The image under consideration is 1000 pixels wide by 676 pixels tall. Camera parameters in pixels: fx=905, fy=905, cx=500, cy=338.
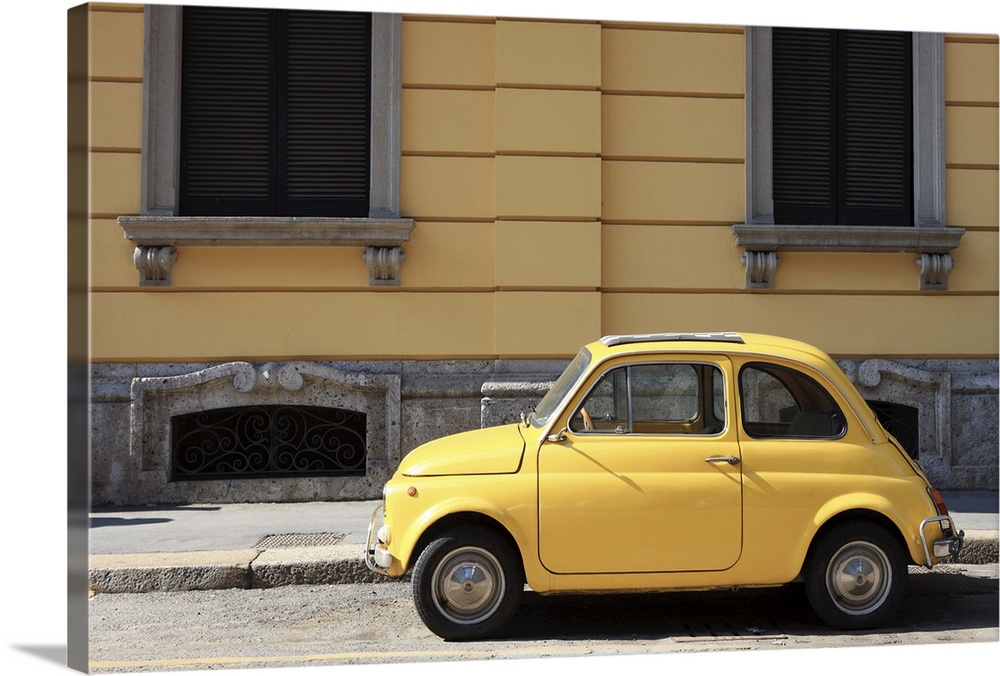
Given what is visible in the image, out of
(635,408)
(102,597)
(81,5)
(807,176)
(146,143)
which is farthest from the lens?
(807,176)

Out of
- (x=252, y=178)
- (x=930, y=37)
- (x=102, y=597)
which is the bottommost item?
(x=102, y=597)

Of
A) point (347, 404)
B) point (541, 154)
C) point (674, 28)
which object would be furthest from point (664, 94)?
point (347, 404)

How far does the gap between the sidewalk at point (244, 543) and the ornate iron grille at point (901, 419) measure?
60cm

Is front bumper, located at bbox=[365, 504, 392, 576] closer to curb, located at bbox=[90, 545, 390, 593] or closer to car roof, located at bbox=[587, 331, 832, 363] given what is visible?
curb, located at bbox=[90, 545, 390, 593]

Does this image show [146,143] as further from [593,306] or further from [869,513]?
[869,513]

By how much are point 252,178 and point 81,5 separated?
314 cm

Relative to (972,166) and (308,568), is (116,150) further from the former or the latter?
(972,166)

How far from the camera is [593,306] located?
789 cm

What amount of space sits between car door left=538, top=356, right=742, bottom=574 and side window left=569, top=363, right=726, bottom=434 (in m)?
0.01

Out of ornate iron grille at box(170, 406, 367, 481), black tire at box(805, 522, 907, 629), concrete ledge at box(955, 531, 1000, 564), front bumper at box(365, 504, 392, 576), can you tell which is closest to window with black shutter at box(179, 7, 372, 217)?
ornate iron grille at box(170, 406, 367, 481)

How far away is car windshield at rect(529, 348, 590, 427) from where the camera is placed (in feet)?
17.1

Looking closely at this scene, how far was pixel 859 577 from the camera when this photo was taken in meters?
5.08

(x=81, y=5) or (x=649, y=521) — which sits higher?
(x=81, y=5)

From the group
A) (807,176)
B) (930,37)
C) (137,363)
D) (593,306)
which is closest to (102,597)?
(137,363)
